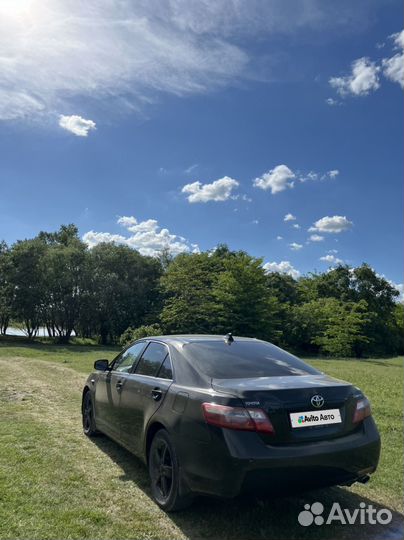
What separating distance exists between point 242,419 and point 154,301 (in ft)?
137

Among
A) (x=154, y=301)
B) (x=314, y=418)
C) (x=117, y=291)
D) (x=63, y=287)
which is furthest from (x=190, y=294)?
(x=314, y=418)

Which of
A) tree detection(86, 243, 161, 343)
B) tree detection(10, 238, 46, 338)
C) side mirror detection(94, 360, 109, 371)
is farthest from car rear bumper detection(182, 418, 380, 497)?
tree detection(86, 243, 161, 343)

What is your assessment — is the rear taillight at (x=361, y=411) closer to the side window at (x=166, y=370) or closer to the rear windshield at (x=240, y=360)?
the rear windshield at (x=240, y=360)

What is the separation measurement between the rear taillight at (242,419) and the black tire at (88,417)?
3293 millimetres

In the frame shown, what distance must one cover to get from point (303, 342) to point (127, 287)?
61.7 feet

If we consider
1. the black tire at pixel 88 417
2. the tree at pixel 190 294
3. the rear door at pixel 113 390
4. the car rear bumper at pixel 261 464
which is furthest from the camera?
the tree at pixel 190 294

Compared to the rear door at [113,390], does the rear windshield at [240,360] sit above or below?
above

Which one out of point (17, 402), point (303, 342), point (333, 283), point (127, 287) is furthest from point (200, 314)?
point (17, 402)

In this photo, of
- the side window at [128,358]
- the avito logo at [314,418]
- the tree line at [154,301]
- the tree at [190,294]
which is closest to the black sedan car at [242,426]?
the avito logo at [314,418]

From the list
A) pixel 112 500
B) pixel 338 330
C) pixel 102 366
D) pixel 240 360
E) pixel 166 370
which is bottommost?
pixel 112 500

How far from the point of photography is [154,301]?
44719 millimetres

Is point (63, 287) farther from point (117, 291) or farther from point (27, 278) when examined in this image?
point (117, 291)

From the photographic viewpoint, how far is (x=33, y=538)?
3252 mm

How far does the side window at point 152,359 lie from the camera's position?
4.54m
